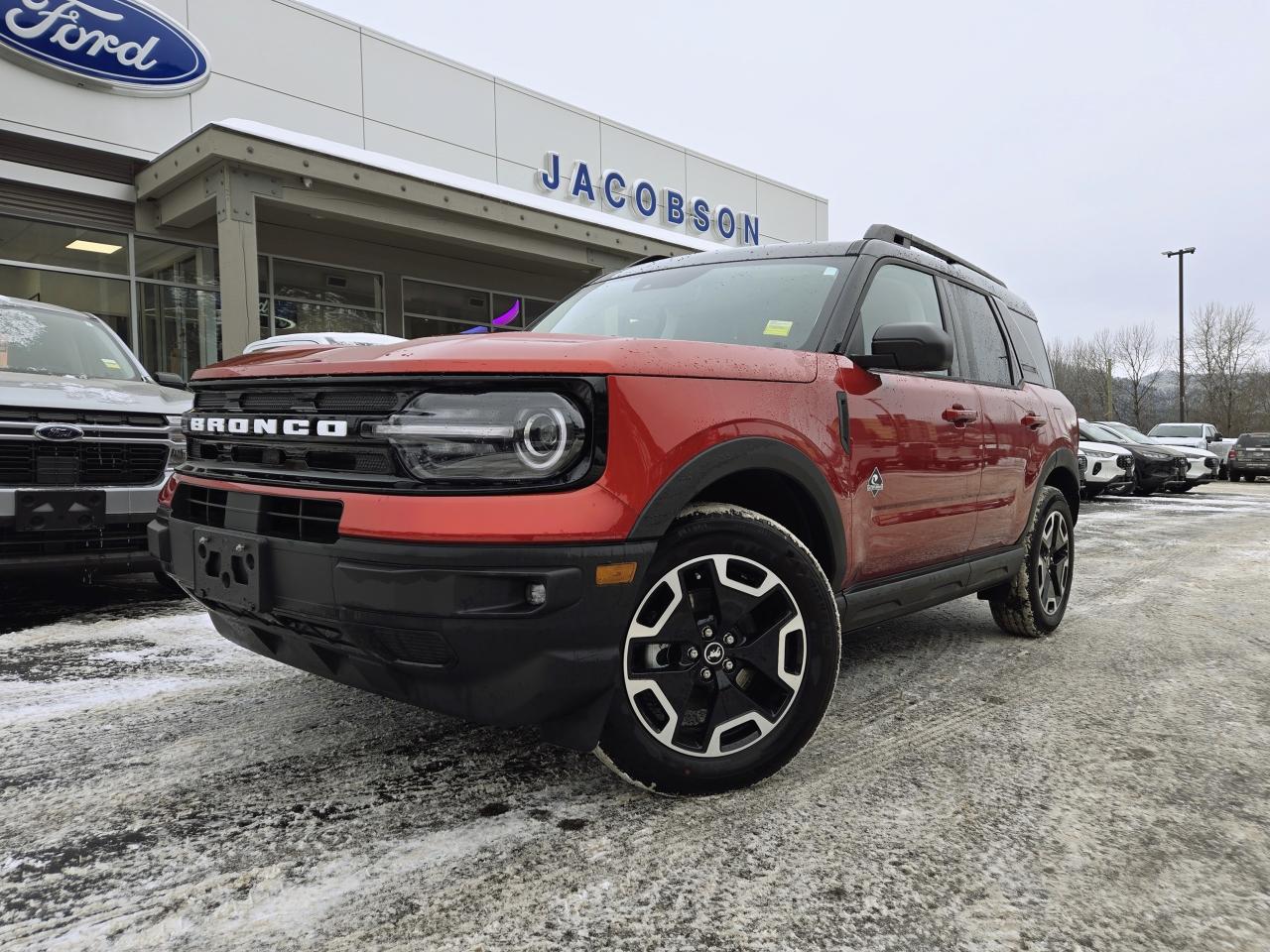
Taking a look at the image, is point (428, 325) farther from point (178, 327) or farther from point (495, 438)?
point (495, 438)

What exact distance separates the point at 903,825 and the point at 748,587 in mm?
733

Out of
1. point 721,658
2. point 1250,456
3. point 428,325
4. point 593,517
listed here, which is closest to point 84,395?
point 593,517

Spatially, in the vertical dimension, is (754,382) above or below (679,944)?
above

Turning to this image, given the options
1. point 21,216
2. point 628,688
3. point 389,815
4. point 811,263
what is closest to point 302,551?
point 389,815

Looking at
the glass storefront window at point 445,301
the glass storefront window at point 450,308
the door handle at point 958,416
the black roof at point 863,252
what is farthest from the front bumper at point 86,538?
the glass storefront window at point 445,301

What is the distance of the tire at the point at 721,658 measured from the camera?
7.39 ft

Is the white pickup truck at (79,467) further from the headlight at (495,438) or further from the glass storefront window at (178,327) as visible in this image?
the glass storefront window at (178,327)

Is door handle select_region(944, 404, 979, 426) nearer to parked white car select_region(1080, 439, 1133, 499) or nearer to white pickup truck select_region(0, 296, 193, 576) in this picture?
white pickup truck select_region(0, 296, 193, 576)

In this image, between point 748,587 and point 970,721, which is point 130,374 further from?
point 970,721

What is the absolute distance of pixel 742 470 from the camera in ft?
7.99

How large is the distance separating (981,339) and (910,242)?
2.08 feet

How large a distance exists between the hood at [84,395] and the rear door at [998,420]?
4330mm

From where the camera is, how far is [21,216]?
38.7 feet

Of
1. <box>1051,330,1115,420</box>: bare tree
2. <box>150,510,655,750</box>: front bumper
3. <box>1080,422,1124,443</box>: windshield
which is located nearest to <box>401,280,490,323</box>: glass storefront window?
<box>1080,422,1124,443</box>: windshield
